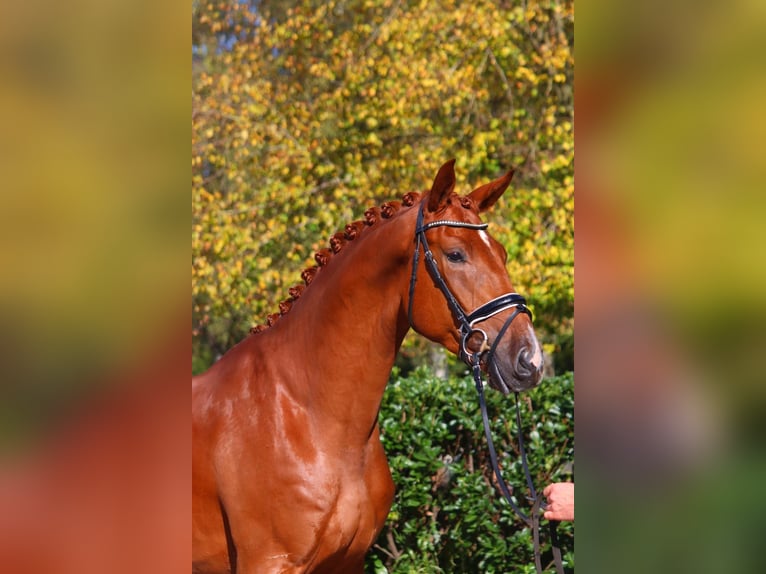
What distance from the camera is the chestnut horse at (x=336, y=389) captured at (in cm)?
276

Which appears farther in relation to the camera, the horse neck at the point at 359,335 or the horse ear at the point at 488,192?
the horse ear at the point at 488,192

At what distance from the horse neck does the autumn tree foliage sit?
4.58 m

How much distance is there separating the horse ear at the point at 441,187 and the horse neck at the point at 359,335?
0.09 meters

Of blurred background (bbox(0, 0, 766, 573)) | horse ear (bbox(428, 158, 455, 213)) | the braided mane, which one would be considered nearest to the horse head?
horse ear (bbox(428, 158, 455, 213))

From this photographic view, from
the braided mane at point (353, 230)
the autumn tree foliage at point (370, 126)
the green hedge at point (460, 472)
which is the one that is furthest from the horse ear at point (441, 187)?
the autumn tree foliage at point (370, 126)

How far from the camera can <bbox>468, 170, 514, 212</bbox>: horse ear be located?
10.1 ft

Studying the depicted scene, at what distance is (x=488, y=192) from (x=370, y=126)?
5166 mm
